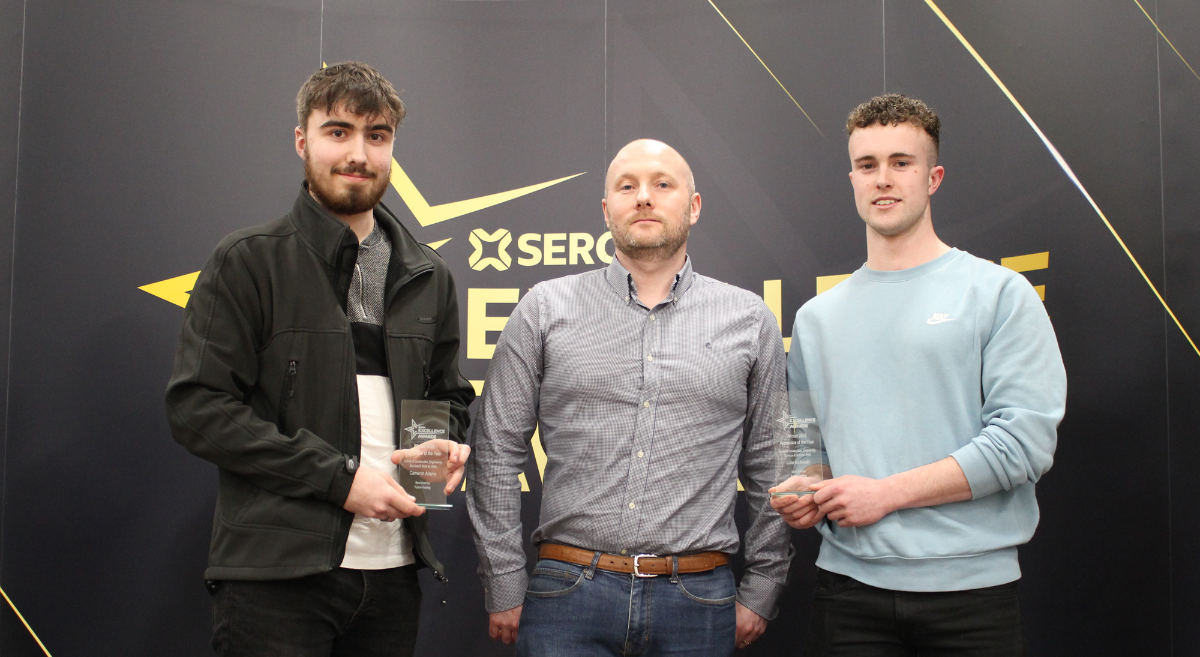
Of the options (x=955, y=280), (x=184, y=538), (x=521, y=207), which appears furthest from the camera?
(x=521, y=207)

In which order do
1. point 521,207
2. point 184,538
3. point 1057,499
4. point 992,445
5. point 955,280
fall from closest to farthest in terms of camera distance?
point 992,445
point 955,280
point 1057,499
point 184,538
point 521,207

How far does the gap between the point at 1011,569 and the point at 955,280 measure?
72cm

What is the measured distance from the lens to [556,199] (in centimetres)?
323

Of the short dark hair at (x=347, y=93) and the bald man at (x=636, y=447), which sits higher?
the short dark hair at (x=347, y=93)

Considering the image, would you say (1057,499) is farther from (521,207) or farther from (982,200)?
(521,207)

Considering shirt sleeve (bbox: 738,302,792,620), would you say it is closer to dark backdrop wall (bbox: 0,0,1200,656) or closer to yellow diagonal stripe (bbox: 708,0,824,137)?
dark backdrop wall (bbox: 0,0,1200,656)

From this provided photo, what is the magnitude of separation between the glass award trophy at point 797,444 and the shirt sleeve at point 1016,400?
326 mm

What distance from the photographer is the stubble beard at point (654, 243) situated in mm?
2258

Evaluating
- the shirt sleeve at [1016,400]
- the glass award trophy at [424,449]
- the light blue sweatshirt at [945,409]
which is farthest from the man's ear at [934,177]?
the glass award trophy at [424,449]

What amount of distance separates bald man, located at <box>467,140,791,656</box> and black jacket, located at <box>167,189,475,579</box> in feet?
0.90

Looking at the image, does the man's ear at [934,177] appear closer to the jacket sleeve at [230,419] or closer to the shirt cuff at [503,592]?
the shirt cuff at [503,592]

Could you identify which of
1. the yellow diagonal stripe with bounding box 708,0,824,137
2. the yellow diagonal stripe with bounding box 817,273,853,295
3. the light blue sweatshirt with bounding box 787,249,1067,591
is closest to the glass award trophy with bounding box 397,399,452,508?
the light blue sweatshirt with bounding box 787,249,1067,591

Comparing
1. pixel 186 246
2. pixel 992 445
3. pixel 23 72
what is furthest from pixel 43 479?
pixel 992 445

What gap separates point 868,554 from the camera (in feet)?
6.68
